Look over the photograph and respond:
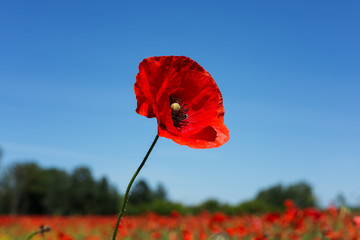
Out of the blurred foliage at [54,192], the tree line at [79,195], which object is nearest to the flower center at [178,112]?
the tree line at [79,195]

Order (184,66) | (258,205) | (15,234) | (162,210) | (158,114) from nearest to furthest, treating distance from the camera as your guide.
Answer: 1. (158,114)
2. (184,66)
3. (15,234)
4. (162,210)
5. (258,205)

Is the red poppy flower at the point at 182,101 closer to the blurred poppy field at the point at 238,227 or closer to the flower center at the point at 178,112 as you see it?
the flower center at the point at 178,112

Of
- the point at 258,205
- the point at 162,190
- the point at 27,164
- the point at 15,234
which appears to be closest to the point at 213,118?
the point at 15,234

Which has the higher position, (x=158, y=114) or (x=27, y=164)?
(x=27, y=164)

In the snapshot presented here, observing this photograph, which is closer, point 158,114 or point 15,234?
point 158,114

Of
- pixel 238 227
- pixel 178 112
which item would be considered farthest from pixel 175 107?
pixel 238 227

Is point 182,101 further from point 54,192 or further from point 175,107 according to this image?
point 54,192

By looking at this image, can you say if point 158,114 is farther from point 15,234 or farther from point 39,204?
point 39,204

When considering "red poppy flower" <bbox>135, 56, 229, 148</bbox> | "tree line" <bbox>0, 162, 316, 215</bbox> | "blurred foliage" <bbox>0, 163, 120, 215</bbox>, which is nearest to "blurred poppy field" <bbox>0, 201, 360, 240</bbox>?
"red poppy flower" <bbox>135, 56, 229, 148</bbox>
